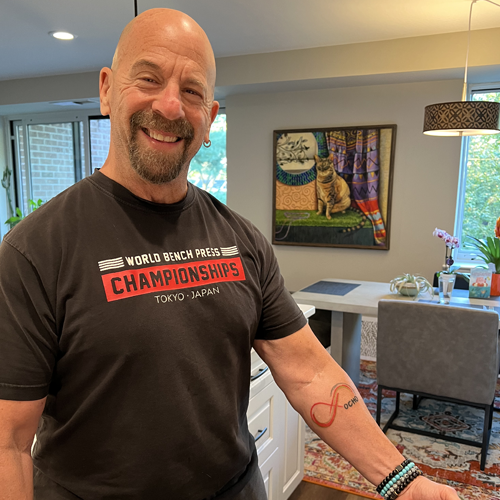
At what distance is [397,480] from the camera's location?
2.86 ft

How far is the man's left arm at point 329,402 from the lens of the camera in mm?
914

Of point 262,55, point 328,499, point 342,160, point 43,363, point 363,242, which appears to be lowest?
point 328,499

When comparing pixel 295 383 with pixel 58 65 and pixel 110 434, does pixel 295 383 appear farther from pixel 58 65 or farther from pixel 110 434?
pixel 58 65

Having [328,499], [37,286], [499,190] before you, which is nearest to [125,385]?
[37,286]

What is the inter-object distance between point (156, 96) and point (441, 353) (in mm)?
2059

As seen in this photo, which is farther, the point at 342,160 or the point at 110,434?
the point at 342,160

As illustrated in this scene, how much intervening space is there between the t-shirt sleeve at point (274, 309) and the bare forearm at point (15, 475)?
47cm

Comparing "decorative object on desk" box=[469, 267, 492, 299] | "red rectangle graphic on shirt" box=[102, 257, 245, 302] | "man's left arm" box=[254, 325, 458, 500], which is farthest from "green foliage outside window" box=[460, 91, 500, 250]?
"red rectangle graphic on shirt" box=[102, 257, 245, 302]

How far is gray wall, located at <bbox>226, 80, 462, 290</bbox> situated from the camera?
387 cm

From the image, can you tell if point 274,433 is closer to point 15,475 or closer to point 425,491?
point 425,491

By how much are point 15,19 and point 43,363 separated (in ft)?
11.1

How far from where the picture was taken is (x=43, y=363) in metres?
0.69

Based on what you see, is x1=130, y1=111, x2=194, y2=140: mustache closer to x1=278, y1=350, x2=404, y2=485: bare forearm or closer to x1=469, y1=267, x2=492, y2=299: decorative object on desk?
x1=278, y1=350, x2=404, y2=485: bare forearm

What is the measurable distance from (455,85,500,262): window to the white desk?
106cm
